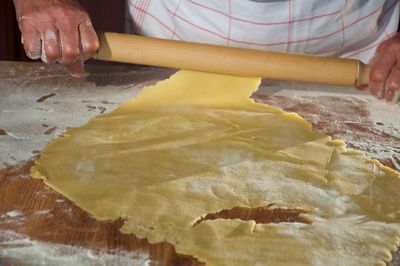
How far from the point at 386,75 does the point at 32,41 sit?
80 centimetres

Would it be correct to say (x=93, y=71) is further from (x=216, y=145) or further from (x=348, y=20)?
(x=348, y=20)

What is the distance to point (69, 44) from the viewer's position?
1.40 metres

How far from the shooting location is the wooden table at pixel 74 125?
1.01m

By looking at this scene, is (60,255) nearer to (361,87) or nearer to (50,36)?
(50,36)

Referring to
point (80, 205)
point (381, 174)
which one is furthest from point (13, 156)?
point (381, 174)

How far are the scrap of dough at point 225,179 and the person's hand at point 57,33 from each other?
16cm

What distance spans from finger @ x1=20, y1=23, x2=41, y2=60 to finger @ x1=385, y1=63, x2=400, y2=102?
2.58 feet

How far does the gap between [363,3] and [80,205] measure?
3.37 feet

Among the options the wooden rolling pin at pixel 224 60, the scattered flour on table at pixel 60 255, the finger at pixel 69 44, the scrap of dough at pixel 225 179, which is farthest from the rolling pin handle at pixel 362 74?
the scattered flour on table at pixel 60 255

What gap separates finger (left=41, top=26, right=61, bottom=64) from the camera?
54.7 inches

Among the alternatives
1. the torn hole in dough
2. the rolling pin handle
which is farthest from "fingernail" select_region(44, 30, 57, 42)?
the rolling pin handle

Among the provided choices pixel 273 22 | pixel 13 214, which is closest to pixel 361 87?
pixel 273 22

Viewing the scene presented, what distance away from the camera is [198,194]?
3.78 feet

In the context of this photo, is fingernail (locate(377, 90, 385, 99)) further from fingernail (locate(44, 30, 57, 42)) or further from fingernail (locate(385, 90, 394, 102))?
fingernail (locate(44, 30, 57, 42))
